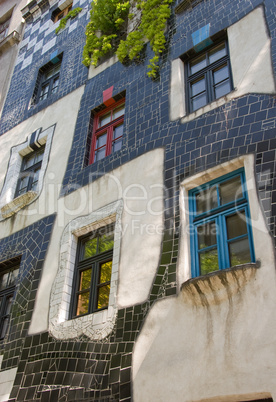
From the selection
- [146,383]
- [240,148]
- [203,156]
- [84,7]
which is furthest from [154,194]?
[84,7]

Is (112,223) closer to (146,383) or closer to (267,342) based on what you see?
(146,383)

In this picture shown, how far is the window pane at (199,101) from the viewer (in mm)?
8816

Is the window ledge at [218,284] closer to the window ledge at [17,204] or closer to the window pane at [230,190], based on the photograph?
the window pane at [230,190]

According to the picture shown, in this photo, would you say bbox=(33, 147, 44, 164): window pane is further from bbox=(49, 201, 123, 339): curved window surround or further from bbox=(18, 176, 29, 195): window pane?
bbox=(49, 201, 123, 339): curved window surround

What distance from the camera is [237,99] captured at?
25.9 feet

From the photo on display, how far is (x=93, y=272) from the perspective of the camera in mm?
8281

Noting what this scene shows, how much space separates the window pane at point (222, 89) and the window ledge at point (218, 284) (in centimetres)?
368

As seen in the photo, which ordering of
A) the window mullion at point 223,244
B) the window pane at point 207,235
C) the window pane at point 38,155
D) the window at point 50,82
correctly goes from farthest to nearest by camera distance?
1. the window at point 50,82
2. the window pane at point 38,155
3. the window pane at point 207,235
4. the window mullion at point 223,244

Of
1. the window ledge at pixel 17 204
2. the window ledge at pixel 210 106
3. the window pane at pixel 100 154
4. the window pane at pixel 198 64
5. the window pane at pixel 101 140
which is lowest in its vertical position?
the window ledge at pixel 17 204

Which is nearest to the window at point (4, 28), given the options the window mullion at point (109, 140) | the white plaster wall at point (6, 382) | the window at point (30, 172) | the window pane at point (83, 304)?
the window at point (30, 172)

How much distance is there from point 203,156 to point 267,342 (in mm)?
3235

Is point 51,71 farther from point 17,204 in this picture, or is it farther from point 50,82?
point 17,204

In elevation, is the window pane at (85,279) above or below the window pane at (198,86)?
below

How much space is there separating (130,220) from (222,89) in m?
2.91
